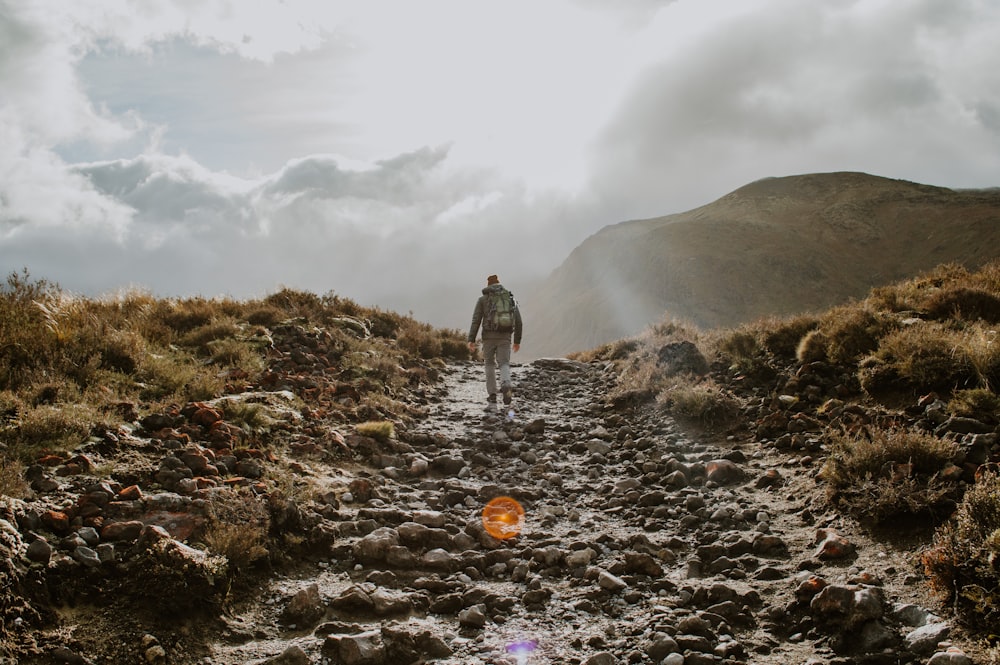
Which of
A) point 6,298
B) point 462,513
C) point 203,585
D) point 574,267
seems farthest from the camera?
point 574,267

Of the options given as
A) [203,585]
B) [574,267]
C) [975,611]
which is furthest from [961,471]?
[574,267]

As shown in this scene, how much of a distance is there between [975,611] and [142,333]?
12165 millimetres

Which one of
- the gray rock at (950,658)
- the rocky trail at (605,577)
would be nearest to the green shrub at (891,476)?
the rocky trail at (605,577)

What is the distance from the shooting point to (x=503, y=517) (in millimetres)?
7039

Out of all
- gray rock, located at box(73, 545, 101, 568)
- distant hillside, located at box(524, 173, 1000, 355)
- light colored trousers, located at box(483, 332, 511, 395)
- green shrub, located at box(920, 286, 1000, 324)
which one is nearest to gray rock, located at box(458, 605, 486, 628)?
gray rock, located at box(73, 545, 101, 568)

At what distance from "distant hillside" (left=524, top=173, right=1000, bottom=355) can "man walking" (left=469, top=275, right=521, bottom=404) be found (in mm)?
71607

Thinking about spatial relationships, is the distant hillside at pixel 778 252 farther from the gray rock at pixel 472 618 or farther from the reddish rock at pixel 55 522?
the reddish rock at pixel 55 522

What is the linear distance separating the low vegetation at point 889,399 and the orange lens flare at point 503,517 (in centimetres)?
332

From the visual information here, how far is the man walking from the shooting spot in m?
13.6

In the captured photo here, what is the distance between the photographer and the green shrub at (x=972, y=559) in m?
3.81

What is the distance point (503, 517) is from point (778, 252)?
10896 centimetres

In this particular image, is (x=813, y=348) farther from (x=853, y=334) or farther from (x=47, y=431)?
(x=47, y=431)

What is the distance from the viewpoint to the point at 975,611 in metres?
3.83

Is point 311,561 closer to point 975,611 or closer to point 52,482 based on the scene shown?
point 52,482
